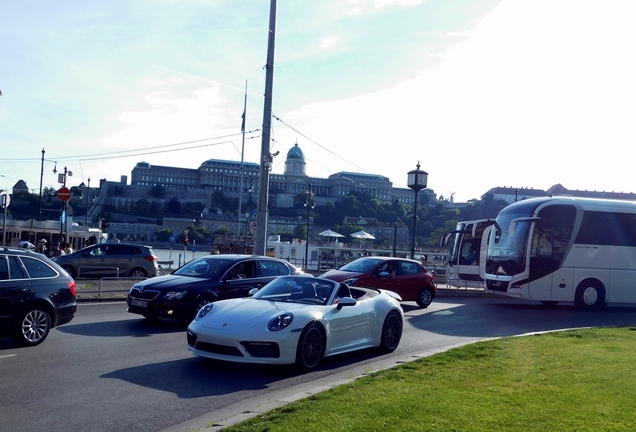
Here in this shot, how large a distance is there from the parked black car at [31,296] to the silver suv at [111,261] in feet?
44.7

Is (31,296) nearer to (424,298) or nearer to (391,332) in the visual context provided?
(391,332)

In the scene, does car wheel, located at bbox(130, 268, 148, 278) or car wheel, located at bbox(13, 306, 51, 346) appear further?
car wheel, located at bbox(130, 268, 148, 278)

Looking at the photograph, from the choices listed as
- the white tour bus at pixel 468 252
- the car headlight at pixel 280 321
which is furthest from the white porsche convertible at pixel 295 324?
the white tour bus at pixel 468 252

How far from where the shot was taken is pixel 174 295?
13492mm

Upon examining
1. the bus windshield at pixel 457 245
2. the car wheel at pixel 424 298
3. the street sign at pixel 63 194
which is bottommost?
the car wheel at pixel 424 298

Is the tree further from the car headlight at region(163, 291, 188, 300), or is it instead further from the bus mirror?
the car headlight at region(163, 291, 188, 300)

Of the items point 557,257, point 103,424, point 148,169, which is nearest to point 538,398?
point 103,424

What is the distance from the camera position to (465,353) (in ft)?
34.8

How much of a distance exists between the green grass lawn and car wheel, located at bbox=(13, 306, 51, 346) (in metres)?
5.76

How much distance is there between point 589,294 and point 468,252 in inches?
Answer: 464

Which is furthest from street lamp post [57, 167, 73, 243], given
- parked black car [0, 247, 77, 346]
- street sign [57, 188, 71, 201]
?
parked black car [0, 247, 77, 346]

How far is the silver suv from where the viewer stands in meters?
24.9

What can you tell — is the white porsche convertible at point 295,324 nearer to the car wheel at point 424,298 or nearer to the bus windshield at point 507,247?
the car wheel at point 424,298

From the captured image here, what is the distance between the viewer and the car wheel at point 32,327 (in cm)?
1056
